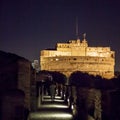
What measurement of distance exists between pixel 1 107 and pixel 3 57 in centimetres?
287

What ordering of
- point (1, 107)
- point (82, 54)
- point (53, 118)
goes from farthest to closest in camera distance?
1. point (82, 54)
2. point (53, 118)
3. point (1, 107)

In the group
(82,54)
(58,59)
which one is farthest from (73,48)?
(58,59)

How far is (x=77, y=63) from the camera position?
77.2 m

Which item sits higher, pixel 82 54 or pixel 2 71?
pixel 82 54

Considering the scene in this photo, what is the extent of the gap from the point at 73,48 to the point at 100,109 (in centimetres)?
7543

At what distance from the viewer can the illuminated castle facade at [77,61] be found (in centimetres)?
7631

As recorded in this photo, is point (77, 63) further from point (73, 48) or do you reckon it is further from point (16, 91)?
point (16, 91)

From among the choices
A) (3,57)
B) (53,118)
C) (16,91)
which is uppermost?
(3,57)

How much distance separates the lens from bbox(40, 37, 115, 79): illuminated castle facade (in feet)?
250

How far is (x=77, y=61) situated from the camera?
77938mm

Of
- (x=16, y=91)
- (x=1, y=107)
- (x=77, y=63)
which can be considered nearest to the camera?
(x=1, y=107)

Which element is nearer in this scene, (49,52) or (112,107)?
(112,107)

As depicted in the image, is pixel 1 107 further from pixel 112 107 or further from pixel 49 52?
pixel 49 52

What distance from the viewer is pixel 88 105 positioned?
42.0 ft
